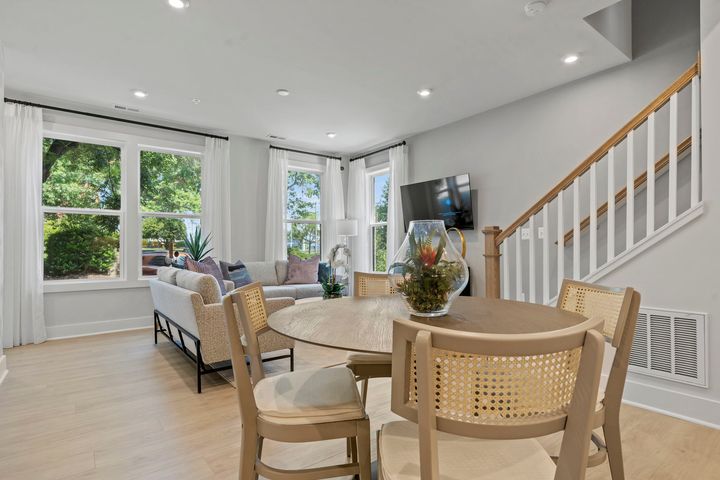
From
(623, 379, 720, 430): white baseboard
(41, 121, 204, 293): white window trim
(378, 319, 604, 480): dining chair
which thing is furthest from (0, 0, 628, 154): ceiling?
(623, 379, 720, 430): white baseboard

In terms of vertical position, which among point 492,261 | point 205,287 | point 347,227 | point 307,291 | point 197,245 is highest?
point 347,227

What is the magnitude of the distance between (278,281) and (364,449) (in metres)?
4.41

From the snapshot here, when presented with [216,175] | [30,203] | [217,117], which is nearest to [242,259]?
[216,175]

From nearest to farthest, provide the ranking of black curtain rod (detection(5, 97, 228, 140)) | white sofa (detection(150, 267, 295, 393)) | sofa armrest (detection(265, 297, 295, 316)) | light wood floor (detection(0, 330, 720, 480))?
light wood floor (detection(0, 330, 720, 480)) → white sofa (detection(150, 267, 295, 393)) → sofa armrest (detection(265, 297, 295, 316)) → black curtain rod (detection(5, 97, 228, 140))

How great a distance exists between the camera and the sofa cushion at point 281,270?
548 cm

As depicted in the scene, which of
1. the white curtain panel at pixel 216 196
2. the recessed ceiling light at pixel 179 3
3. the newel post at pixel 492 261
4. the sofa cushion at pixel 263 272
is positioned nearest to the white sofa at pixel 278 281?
the sofa cushion at pixel 263 272

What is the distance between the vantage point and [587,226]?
3387mm

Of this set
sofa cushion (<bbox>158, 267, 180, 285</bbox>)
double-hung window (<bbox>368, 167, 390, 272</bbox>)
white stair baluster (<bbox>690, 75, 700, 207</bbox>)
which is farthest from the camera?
double-hung window (<bbox>368, 167, 390, 272</bbox>)

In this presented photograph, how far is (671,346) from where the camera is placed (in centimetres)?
227

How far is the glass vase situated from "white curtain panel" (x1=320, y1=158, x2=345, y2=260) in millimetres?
4938

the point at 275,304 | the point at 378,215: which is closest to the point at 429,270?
the point at 275,304

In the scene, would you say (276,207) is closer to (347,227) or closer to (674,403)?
(347,227)

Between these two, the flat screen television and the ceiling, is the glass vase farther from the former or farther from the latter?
the flat screen television

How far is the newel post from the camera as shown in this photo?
3.16 metres
